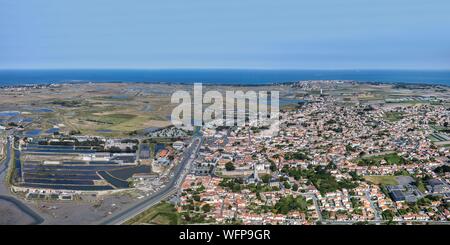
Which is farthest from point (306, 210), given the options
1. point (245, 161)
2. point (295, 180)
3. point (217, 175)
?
point (245, 161)

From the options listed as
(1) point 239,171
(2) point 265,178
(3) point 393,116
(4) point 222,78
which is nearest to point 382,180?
(2) point 265,178

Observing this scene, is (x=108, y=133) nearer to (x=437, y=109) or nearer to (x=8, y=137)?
(x=8, y=137)

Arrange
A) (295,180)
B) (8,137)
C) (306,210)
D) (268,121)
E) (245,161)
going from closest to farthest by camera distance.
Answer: (306,210)
(295,180)
(245,161)
(8,137)
(268,121)

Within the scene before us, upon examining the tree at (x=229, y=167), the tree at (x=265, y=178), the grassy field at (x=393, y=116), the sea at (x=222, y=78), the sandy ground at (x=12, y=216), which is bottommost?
the sandy ground at (x=12, y=216)

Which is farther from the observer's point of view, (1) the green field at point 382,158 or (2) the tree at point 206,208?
(1) the green field at point 382,158

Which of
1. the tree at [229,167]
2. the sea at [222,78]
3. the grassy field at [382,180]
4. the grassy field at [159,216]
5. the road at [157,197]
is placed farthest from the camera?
the sea at [222,78]

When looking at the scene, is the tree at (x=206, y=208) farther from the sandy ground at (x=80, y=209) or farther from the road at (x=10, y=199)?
the road at (x=10, y=199)

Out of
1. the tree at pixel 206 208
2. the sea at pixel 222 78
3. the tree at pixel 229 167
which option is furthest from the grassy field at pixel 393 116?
the sea at pixel 222 78
